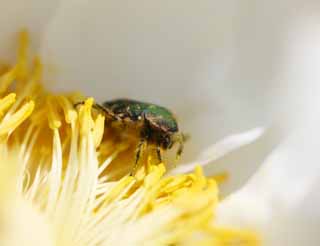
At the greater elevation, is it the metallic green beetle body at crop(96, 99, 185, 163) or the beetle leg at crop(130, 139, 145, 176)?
the metallic green beetle body at crop(96, 99, 185, 163)

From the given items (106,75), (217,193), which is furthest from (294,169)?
(106,75)

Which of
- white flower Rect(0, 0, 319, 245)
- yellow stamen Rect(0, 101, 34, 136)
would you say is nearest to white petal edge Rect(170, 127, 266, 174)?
white flower Rect(0, 0, 319, 245)

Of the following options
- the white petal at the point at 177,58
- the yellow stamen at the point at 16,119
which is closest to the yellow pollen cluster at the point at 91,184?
the yellow stamen at the point at 16,119

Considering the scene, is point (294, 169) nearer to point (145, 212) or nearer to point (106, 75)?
point (145, 212)

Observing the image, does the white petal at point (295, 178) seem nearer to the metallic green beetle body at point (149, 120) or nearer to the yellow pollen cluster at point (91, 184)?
the yellow pollen cluster at point (91, 184)

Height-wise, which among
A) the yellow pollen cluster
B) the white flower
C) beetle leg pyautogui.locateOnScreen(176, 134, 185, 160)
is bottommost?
the yellow pollen cluster

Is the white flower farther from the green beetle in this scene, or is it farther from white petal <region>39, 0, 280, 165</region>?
the green beetle

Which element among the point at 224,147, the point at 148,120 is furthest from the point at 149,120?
the point at 224,147
